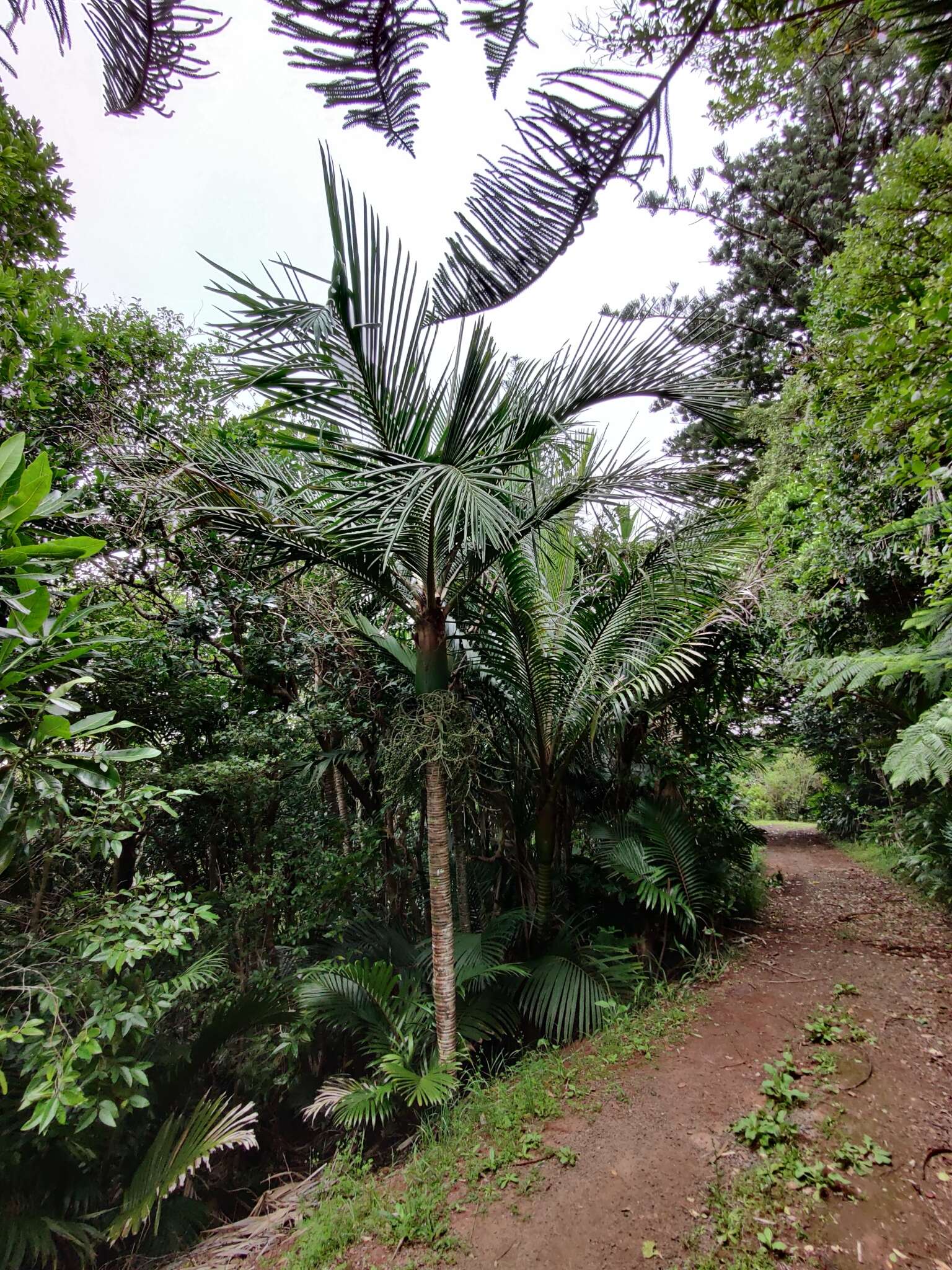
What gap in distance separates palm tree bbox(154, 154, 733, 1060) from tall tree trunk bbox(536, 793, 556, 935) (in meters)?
0.83

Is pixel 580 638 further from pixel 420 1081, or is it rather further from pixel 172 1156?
pixel 172 1156

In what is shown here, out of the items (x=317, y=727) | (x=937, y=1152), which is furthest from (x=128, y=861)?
(x=937, y=1152)

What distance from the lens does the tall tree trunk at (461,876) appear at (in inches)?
132

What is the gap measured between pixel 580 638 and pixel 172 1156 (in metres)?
2.96

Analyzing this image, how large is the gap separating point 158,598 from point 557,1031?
148 inches

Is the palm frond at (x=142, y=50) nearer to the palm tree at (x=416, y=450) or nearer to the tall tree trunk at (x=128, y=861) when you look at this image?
the palm tree at (x=416, y=450)

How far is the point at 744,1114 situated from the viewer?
6.40 feet

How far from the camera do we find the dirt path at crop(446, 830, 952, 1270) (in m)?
1.47

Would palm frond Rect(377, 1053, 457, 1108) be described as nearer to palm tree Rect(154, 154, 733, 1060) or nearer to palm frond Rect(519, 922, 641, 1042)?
palm tree Rect(154, 154, 733, 1060)

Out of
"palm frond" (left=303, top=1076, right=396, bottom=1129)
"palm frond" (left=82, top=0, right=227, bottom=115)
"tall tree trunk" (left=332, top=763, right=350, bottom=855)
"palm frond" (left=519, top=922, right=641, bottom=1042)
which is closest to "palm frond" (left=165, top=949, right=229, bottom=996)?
"palm frond" (left=303, top=1076, right=396, bottom=1129)

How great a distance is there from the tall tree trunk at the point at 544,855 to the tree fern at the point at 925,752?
182 cm

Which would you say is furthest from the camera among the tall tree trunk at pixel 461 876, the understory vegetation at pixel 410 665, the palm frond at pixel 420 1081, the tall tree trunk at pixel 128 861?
the tall tree trunk at pixel 461 876

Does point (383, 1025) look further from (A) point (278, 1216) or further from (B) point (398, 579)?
(B) point (398, 579)

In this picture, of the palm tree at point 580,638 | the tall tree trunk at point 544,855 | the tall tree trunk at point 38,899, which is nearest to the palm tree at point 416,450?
the palm tree at point 580,638
